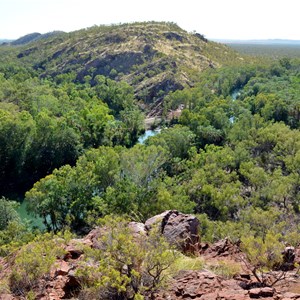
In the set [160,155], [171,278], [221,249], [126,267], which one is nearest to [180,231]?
[221,249]

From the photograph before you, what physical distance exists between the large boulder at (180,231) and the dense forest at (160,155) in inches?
169

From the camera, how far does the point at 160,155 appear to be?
52.0 m

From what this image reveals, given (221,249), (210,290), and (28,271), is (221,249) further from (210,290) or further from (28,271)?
(28,271)

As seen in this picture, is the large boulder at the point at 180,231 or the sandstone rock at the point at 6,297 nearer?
the sandstone rock at the point at 6,297

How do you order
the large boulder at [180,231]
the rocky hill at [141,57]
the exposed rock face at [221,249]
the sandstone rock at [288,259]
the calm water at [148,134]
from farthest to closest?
1. the rocky hill at [141,57]
2. the calm water at [148,134]
3. the large boulder at [180,231]
4. the exposed rock face at [221,249]
5. the sandstone rock at [288,259]

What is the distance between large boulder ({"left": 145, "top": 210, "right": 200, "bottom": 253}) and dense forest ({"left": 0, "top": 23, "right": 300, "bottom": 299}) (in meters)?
4.29

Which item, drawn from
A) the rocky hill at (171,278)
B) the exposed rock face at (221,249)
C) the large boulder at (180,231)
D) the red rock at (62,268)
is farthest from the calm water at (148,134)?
the red rock at (62,268)

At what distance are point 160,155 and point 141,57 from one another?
9540cm

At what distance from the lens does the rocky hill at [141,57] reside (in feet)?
403

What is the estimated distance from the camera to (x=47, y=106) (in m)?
88.1

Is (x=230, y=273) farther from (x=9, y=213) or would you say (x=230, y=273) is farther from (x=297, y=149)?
(x=297, y=149)

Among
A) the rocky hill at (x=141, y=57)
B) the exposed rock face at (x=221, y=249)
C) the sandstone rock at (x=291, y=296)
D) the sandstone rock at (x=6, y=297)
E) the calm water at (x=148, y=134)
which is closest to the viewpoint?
the sandstone rock at (x=291, y=296)

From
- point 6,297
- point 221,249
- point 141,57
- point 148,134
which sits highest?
point 141,57

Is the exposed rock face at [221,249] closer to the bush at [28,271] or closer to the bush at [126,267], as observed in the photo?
the bush at [126,267]
